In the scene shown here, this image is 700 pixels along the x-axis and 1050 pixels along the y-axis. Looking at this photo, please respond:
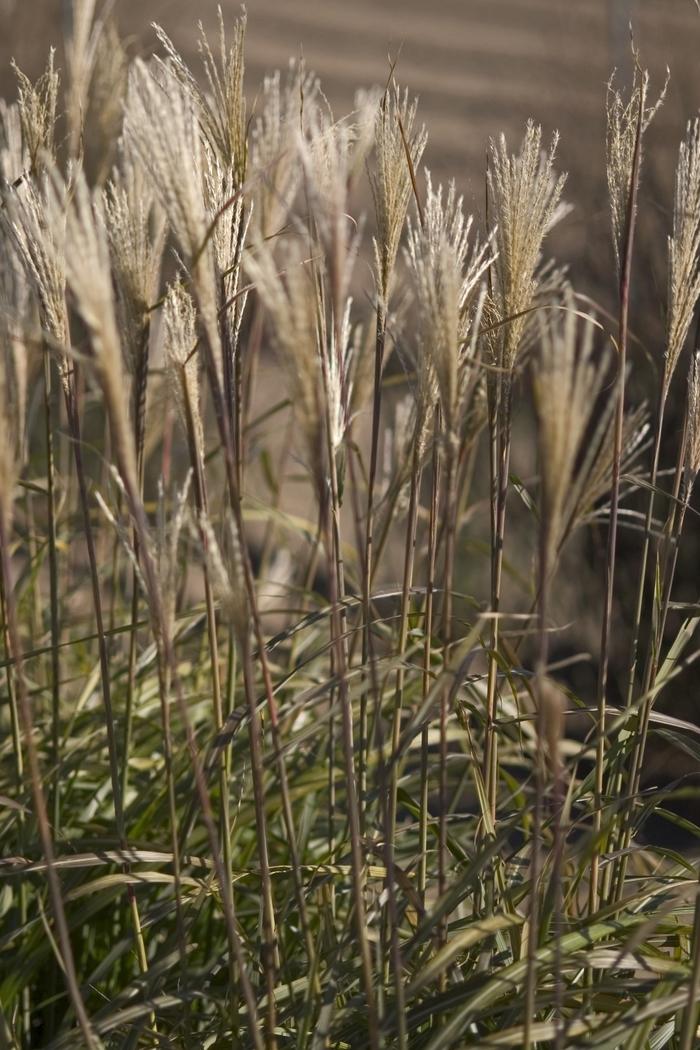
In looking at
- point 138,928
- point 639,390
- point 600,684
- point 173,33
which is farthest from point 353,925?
point 173,33

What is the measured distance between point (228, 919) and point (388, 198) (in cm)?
60

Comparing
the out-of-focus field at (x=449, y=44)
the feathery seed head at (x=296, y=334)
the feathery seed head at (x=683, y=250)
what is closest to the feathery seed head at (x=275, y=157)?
the feathery seed head at (x=296, y=334)

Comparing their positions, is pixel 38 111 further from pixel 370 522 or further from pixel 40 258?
pixel 370 522

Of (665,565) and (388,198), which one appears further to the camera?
(665,565)

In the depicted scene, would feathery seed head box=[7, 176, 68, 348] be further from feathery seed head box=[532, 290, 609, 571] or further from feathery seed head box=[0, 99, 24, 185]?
feathery seed head box=[532, 290, 609, 571]

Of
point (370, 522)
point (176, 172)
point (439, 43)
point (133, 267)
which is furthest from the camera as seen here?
point (439, 43)

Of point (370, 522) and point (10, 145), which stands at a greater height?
point (10, 145)

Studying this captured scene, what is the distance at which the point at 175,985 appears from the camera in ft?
4.45

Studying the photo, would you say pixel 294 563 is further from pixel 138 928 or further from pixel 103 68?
pixel 138 928

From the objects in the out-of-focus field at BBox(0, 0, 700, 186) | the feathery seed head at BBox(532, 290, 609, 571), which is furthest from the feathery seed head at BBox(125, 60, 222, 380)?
the out-of-focus field at BBox(0, 0, 700, 186)

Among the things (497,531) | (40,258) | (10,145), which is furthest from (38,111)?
(497,531)

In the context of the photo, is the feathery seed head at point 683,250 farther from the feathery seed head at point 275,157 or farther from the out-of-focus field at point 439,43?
the out-of-focus field at point 439,43

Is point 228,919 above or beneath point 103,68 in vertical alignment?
beneath

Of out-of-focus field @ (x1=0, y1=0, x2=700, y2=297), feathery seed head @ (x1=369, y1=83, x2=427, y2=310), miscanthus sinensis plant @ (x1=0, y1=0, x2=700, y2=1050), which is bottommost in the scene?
miscanthus sinensis plant @ (x1=0, y1=0, x2=700, y2=1050)
